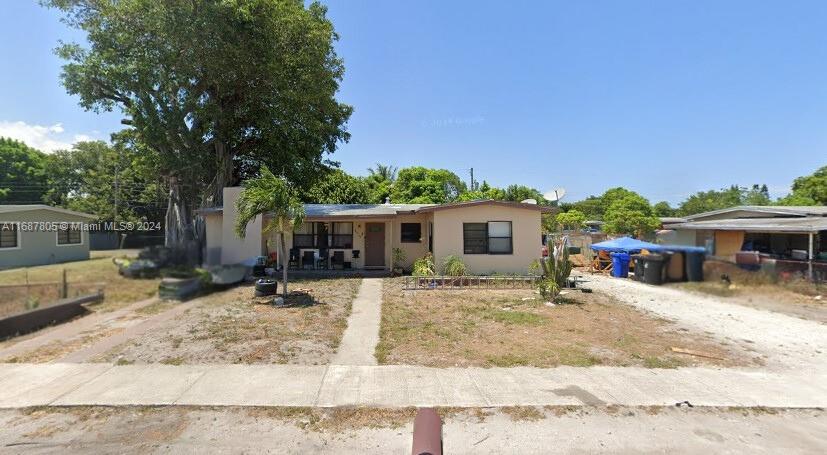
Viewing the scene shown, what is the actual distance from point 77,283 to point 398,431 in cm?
321

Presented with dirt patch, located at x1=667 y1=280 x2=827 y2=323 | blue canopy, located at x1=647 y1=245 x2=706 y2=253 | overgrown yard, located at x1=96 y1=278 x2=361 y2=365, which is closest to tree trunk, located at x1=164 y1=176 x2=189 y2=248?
overgrown yard, located at x1=96 y1=278 x2=361 y2=365

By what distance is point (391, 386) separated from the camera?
514cm

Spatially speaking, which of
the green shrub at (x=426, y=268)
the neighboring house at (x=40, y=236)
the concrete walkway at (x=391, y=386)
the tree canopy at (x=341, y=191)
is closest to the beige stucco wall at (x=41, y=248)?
the neighboring house at (x=40, y=236)

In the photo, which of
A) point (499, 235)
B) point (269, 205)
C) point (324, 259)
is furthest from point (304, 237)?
point (269, 205)

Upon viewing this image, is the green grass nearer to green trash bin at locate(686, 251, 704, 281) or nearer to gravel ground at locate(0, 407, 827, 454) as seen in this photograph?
gravel ground at locate(0, 407, 827, 454)

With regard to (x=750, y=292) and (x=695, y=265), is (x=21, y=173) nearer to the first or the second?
(x=695, y=265)

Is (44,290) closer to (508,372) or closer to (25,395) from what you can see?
(25,395)

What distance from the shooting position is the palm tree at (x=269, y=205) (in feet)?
12.6

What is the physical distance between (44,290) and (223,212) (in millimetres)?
1313

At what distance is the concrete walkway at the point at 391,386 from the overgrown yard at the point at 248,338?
35cm

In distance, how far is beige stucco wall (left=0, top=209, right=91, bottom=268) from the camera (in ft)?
7.30

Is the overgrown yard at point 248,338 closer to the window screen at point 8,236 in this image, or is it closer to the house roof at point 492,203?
the window screen at point 8,236

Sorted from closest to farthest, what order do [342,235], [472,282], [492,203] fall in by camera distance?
[472,282]
[492,203]
[342,235]

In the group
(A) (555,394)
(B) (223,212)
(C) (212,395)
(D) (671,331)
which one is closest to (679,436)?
(A) (555,394)
